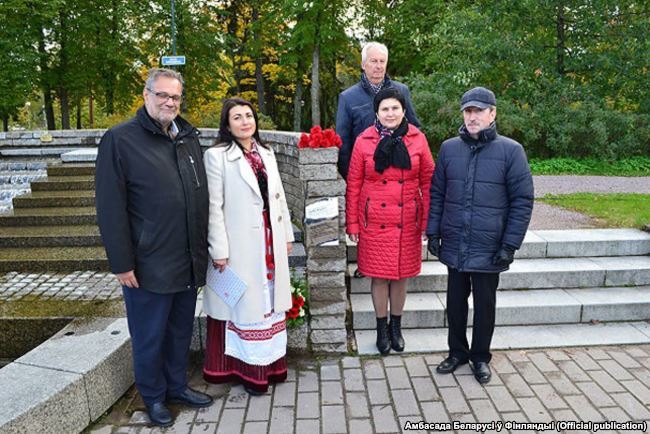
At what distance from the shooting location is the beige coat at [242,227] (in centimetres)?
346

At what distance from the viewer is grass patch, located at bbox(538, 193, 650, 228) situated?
6.37 m

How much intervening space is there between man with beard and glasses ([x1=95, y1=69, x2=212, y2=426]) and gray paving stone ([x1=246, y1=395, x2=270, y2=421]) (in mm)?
526

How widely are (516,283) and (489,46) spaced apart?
8678 millimetres

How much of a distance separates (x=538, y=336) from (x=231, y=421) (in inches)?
109

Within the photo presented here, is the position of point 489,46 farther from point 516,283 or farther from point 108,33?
point 108,33

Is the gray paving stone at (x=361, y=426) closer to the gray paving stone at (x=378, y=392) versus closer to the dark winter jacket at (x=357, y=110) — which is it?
the gray paving stone at (x=378, y=392)

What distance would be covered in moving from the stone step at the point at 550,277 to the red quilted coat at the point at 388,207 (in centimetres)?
101

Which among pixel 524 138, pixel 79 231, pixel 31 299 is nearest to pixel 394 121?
pixel 31 299

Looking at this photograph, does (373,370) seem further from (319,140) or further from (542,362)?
(319,140)

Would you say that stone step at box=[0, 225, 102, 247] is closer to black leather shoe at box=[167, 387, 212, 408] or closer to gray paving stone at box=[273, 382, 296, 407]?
black leather shoe at box=[167, 387, 212, 408]

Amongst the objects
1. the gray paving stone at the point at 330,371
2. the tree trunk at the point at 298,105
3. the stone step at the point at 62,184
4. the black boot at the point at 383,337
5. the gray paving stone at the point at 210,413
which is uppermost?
the tree trunk at the point at 298,105

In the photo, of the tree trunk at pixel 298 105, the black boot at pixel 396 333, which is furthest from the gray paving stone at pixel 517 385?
the tree trunk at pixel 298 105

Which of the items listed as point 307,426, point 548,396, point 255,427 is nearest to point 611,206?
point 548,396

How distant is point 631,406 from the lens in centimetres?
353
